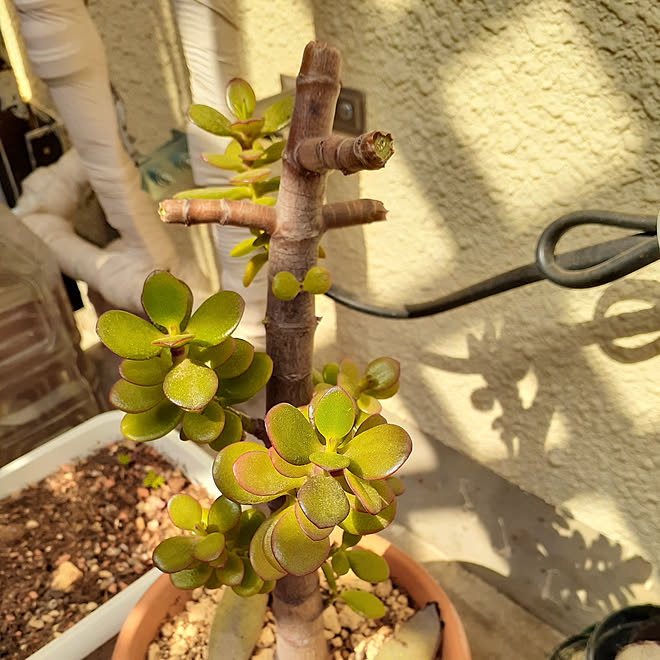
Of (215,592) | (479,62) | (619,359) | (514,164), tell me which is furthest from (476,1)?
(215,592)

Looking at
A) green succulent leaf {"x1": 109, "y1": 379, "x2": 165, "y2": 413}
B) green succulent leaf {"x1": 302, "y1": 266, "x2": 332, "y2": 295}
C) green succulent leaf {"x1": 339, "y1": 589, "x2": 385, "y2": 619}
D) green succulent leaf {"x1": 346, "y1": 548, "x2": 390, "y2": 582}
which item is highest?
green succulent leaf {"x1": 302, "y1": 266, "x2": 332, "y2": 295}

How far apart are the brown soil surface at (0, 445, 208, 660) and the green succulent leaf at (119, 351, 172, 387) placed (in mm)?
438

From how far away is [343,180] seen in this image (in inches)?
31.5

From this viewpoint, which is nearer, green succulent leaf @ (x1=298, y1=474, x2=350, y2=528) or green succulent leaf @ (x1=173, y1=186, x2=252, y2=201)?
green succulent leaf @ (x1=298, y1=474, x2=350, y2=528)

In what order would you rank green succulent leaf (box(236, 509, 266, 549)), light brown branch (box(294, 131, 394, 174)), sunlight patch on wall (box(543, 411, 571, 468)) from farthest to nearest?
sunlight patch on wall (box(543, 411, 571, 468)), green succulent leaf (box(236, 509, 266, 549)), light brown branch (box(294, 131, 394, 174))

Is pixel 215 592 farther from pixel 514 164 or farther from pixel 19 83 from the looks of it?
pixel 19 83

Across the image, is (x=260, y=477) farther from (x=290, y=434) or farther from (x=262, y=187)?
(x=262, y=187)

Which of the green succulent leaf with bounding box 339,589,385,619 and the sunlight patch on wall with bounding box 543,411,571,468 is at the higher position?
the green succulent leaf with bounding box 339,589,385,619

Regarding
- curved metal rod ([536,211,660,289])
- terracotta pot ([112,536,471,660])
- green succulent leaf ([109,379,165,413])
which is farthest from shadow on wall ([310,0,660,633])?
green succulent leaf ([109,379,165,413])

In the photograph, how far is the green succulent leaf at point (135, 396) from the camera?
357 mm

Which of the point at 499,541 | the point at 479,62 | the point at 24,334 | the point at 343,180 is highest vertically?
the point at 479,62

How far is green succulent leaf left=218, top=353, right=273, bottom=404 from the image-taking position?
0.39 metres

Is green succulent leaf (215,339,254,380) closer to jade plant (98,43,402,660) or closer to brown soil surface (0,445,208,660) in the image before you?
jade plant (98,43,402,660)

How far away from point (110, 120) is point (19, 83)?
0.39 metres
